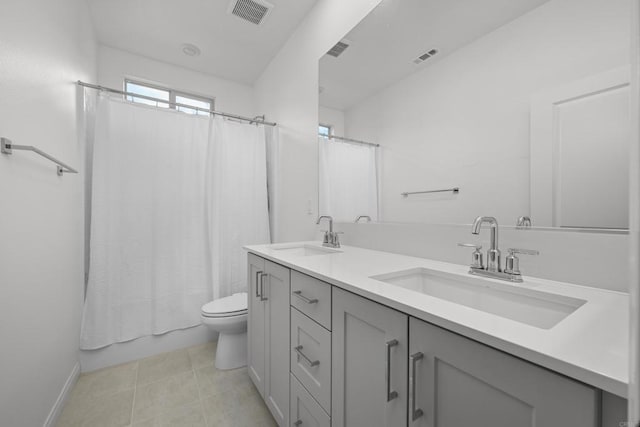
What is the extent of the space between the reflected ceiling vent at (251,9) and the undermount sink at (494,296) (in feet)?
7.18

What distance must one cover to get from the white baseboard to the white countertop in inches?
63.8

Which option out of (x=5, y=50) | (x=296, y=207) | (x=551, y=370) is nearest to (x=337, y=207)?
(x=296, y=207)

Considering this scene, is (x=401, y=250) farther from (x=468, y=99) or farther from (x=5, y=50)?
(x=5, y=50)

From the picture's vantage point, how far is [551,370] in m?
0.46

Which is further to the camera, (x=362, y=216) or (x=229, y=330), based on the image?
(x=229, y=330)

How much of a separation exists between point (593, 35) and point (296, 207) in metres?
1.87

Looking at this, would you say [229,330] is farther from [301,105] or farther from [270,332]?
[301,105]

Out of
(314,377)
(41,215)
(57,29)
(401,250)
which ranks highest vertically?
(57,29)

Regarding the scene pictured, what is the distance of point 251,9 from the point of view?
6.82 ft

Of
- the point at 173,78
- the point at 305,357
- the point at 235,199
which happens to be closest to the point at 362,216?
the point at 305,357

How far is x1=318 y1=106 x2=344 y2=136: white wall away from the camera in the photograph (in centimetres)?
180

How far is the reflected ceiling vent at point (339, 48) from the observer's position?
5.67 feet

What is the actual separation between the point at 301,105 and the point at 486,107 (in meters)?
1.48

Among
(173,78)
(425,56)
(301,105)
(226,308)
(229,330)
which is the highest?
(173,78)
